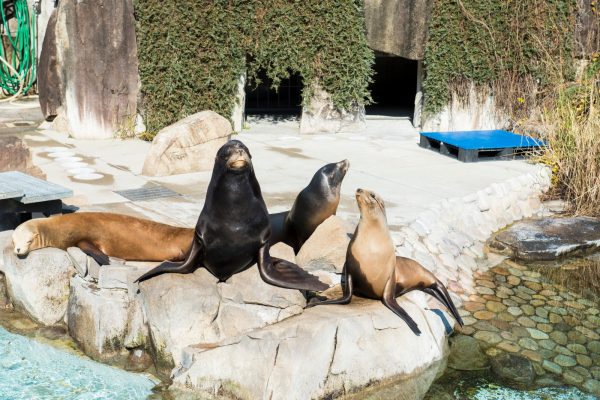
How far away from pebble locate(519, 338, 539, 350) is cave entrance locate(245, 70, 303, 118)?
30.3 ft

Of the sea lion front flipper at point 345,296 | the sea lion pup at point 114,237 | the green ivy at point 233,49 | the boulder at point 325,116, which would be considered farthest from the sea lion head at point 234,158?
the boulder at point 325,116

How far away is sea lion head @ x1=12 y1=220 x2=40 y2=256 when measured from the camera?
5.04 meters

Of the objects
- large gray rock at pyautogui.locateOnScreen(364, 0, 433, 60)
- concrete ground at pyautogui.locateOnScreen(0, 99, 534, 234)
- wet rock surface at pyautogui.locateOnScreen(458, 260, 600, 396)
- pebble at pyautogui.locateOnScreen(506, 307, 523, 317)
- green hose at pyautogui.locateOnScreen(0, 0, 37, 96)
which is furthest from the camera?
green hose at pyautogui.locateOnScreen(0, 0, 37, 96)

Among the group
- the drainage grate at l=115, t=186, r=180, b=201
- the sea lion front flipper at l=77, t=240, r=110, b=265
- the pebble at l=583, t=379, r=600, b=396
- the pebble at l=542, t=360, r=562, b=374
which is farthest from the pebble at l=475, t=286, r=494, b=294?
the drainage grate at l=115, t=186, r=180, b=201

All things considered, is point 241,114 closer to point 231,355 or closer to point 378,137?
point 378,137

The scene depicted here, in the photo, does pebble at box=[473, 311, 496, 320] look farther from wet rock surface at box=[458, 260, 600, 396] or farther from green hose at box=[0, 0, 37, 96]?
green hose at box=[0, 0, 37, 96]

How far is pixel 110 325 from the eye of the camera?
15.7 feet

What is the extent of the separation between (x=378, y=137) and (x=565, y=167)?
3.93m

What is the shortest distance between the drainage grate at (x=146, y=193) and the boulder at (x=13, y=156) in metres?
0.93

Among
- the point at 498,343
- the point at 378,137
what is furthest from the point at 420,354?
the point at 378,137

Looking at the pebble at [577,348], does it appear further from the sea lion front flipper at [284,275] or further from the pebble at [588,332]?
the sea lion front flipper at [284,275]

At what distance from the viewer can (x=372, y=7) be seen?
11984 mm

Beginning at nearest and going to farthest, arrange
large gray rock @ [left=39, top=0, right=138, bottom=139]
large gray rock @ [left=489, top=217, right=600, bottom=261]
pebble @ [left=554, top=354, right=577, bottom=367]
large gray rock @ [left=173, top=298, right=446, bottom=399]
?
large gray rock @ [left=173, top=298, right=446, bottom=399] → pebble @ [left=554, top=354, right=577, bottom=367] → large gray rock @ [left=489, top=217, right=600, bottom=261] → large gray rock @ [left=39, top=0, right=138, bottom=139]

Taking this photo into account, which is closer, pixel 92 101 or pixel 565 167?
pixel 565 167
